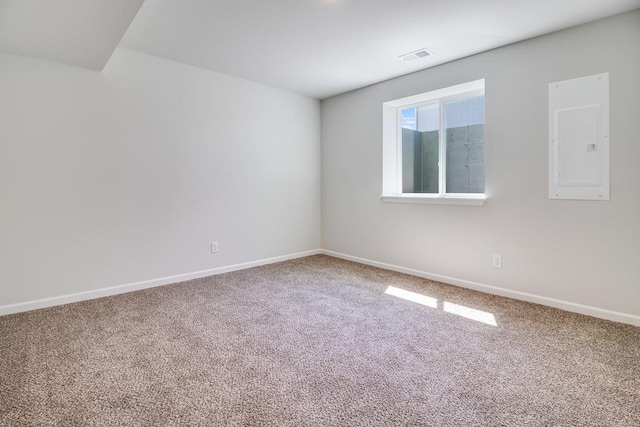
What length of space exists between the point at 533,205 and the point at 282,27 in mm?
2683

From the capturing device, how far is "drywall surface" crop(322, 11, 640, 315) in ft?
7.97

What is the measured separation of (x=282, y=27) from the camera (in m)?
2.65

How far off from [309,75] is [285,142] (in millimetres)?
1004

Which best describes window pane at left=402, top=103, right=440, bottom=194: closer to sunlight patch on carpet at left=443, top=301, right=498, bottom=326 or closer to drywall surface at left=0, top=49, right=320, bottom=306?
sunlight patch on carpet at left=443, top=301, right=498, bottom=326

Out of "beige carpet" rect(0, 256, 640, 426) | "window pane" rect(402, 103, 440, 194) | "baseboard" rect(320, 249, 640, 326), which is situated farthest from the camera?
"window pane" rect(402, 103, 440, 194)

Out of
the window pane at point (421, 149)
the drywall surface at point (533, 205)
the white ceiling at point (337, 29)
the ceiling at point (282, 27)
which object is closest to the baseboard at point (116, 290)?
the drywall surface at point (533, 205)

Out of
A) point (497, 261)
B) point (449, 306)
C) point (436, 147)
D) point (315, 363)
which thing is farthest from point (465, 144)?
point (315, 363)

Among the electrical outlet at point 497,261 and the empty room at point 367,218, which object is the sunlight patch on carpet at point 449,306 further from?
the electrical outlet at point 497,261

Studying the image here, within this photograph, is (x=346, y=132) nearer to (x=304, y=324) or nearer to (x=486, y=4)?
(x=486, y=4)

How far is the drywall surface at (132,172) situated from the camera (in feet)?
8.75

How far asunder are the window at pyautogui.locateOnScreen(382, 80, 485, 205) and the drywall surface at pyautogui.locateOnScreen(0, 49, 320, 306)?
145 centimetres

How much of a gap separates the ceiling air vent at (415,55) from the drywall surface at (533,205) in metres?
0.37

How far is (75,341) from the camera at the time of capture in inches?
85.5

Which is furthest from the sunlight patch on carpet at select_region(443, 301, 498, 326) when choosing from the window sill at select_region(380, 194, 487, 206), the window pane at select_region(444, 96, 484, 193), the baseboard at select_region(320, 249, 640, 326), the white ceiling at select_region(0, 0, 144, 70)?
the white ceiling at select_region(0, 0, 144, 70)
